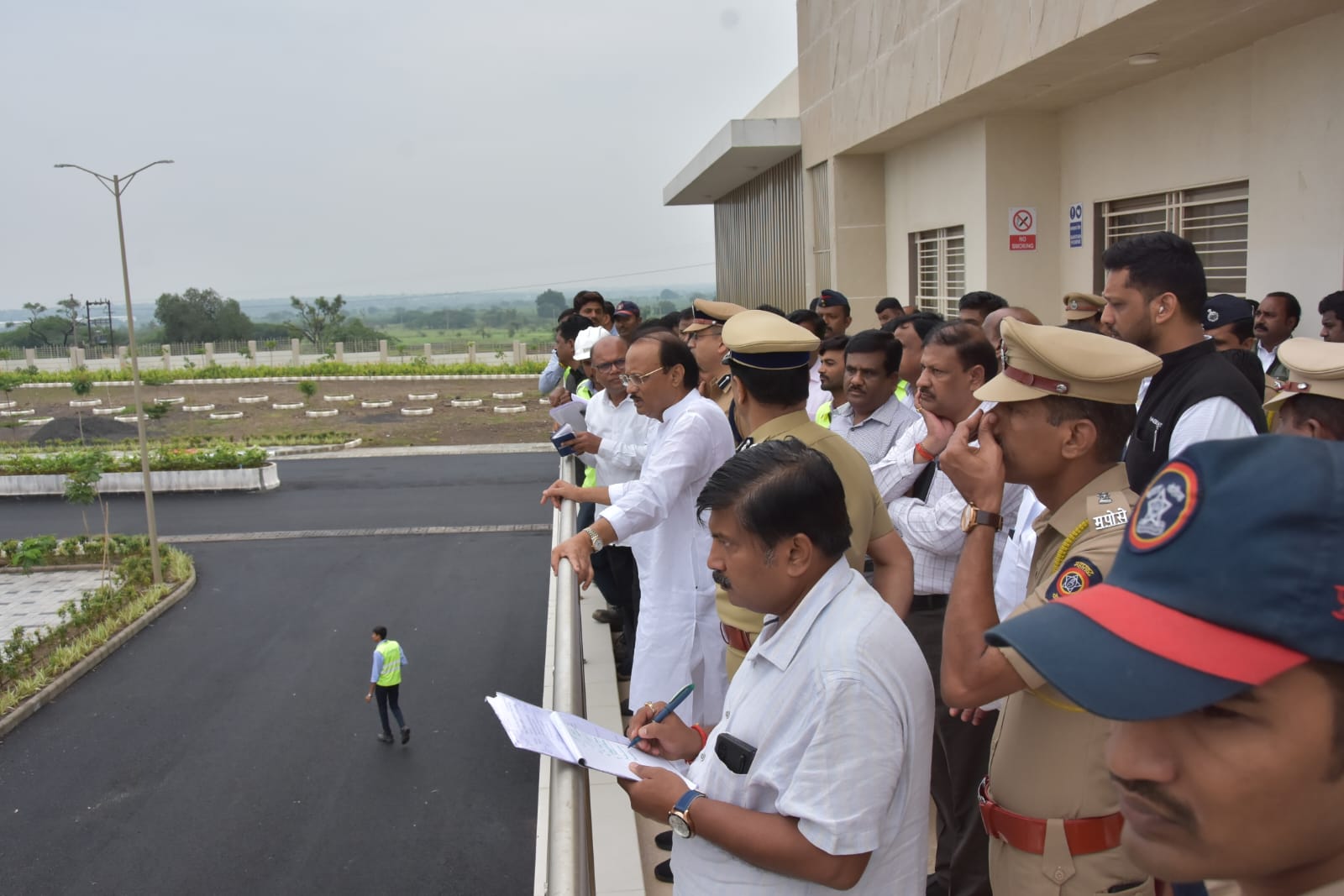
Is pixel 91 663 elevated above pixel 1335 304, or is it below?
below

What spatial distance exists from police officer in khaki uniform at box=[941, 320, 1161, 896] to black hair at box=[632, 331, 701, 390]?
1.90 m

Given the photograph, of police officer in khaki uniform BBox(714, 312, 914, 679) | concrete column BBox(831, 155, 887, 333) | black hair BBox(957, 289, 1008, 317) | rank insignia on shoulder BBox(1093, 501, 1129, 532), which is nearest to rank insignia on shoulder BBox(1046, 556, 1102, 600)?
rank insignia on shoulder BBox(1093, 501, 1129, 532)

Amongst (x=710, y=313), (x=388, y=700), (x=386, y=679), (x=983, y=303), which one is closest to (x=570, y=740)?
(x=710, y=313)

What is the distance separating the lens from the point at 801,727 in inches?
76.8

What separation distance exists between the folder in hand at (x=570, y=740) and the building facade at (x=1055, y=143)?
6450 millimetres

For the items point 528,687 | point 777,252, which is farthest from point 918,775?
point 777,252

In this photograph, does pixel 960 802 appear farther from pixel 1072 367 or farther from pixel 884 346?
pixel 884 346

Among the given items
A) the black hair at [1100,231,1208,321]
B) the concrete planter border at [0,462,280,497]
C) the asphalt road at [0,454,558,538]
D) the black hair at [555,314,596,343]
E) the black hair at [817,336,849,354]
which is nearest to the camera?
the black hair at [1100,231,1208,321]

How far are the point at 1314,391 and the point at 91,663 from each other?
1923 cm

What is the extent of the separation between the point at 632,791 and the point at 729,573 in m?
0.50

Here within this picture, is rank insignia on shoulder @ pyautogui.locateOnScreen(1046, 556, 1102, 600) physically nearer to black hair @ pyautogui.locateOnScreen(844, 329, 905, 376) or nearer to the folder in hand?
the folder in hand

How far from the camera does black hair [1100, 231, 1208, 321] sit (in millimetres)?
3455

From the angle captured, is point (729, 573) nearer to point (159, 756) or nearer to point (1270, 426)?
point (1270, 426)

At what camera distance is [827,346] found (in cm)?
571
